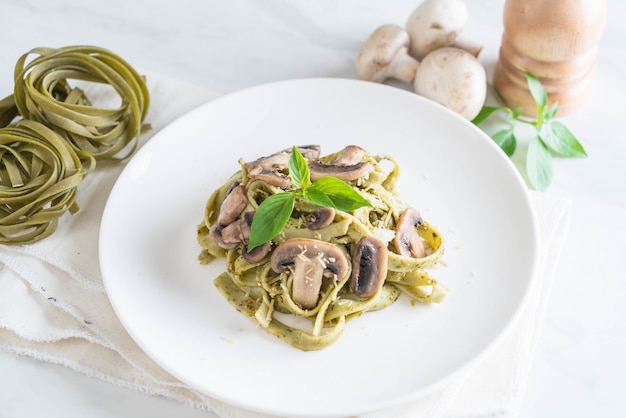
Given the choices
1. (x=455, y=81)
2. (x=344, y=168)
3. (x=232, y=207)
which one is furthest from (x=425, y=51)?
(x=232, y=207)

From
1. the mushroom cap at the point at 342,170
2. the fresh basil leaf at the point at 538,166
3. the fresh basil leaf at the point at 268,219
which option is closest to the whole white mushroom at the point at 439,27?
the fresh basil leaf at the point at 538,166

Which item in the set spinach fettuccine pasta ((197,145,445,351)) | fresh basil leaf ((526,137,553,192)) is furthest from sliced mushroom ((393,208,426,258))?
fresh basil leaf ((526,137,553,192))

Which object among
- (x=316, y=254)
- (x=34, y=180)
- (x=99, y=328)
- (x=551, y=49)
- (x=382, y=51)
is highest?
(x=551, y=49)

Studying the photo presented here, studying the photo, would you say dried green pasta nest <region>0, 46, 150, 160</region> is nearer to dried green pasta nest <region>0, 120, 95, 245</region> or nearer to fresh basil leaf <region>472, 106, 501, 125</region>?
dried green pasta nest <region>0, 120, 95, 245</region>

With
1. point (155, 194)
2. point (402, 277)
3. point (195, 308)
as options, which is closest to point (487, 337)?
point (402, 277)

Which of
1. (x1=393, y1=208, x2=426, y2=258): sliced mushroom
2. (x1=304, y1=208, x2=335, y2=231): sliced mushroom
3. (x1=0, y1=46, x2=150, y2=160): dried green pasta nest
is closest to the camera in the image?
(x1=304, y1=208, x2=335, y2=231): sliced mushroom

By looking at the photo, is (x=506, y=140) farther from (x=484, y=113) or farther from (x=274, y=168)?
(x=274, y=168)
